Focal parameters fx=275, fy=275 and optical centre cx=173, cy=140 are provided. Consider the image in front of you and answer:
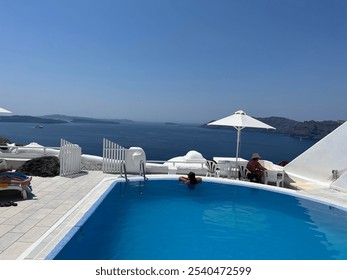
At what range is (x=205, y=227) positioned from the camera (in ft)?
20.7

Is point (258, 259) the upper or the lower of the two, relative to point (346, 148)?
lower

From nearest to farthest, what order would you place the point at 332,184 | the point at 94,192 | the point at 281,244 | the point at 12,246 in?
the point at 12,246
the point at 281,244
the point at 94,192
the point at 332,184

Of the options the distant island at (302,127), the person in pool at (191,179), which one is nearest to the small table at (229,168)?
the person in pool at (191,179)

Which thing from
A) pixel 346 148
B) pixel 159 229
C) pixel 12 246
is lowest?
pixel 159 229

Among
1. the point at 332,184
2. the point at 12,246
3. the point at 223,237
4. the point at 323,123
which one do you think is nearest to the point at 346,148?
the point at 332,184

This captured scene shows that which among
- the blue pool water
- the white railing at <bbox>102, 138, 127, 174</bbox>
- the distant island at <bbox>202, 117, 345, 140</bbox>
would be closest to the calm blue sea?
the distant island at <bbox>202, 117, 345, 140</bbox>

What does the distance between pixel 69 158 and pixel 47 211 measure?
3722 mm

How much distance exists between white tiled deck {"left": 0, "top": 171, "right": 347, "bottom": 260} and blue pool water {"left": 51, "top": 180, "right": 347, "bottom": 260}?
27 cm

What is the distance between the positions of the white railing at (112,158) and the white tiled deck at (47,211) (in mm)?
966

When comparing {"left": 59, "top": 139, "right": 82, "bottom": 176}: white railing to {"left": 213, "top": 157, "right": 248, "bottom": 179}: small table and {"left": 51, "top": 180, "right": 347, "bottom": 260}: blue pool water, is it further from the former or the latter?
{"left": 213, "top": 157, "right": 248, "bottom": 179}: small table

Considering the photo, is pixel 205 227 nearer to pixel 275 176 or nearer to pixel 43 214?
pixel 43 214
